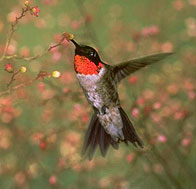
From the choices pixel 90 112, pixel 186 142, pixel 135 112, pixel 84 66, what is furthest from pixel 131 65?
pixel 186 142

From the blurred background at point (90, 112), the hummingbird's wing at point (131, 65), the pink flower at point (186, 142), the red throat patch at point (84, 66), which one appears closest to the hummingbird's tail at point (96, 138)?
the blurred background at point (90, 112)

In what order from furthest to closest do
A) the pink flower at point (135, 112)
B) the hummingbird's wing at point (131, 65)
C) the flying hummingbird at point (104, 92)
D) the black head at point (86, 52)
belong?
the pink flower at point (135, 112) → the hummingbird's wing at point (131, 65) → the flying hummingbird at point (104, 92) → the black head at point (86, 52)

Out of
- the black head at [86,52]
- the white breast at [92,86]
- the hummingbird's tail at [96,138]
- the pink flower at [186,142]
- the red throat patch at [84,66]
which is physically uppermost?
the black head at [86,52]

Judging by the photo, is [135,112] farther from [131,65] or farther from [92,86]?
[92,86]

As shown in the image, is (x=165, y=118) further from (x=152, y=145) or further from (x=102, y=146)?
(x=102, y=146)

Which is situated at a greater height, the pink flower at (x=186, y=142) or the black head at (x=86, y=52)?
the black head at (x=86, y=52)

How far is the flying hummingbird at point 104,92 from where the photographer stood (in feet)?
7.79

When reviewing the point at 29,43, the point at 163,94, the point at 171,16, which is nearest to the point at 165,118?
the point at 163,94

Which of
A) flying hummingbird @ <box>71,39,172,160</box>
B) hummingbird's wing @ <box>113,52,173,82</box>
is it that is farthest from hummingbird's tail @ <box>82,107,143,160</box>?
hummingbird's wing @ <box>113,52,173,82</box>

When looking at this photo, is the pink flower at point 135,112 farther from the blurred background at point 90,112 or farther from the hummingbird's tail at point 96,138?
the hummingbird's tail at point 96,138

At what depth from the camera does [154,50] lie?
15.7 feet

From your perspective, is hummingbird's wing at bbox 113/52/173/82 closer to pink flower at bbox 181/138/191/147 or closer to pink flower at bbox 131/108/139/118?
pink flower at bbox 131/108/139/118

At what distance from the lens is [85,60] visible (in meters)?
2.34

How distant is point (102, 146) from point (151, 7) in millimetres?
3015
